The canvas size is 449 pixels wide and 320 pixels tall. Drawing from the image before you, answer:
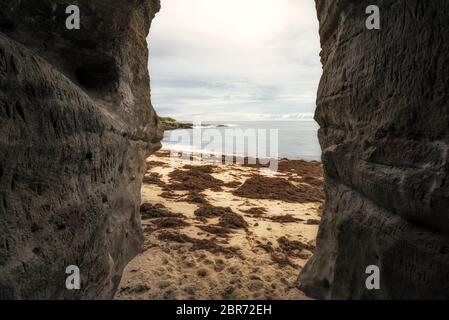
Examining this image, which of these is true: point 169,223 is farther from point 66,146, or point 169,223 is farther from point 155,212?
point 66,146

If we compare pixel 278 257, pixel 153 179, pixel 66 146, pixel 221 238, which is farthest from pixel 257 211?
pixel 66 146

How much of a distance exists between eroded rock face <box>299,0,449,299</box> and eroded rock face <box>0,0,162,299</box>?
114 inches

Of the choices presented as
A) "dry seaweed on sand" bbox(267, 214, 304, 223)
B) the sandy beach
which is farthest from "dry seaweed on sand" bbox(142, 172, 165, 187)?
"dry seaweed on sand" bbox(267, 214, 304, 223)

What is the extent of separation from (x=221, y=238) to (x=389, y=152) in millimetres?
4138

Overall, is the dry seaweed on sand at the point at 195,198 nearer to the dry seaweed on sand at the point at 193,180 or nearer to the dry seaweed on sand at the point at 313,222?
the dry seaweed on sand at the point at 193,180

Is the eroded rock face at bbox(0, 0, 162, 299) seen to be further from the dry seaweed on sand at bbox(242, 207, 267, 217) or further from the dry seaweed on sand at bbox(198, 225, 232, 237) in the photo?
the dry seaweed on sand at bbox(242, 207, 267, 217)

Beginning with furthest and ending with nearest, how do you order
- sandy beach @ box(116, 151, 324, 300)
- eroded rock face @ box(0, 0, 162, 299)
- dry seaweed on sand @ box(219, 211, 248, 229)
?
dry seaweed on sand @ box(219, 211, 248, 229) → sandy beach @ box(116, 151, 324, 300) → eroded rock face @ box(0, 0, 162, 299)

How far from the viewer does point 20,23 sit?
330cm

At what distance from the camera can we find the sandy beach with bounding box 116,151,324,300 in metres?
4.26

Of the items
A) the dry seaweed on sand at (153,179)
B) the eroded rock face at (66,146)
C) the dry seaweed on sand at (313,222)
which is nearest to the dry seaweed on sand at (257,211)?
the dry seaweed on sand at (313,222)

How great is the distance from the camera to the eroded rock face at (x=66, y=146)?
2.38 m

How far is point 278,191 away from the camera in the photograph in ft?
35.3
